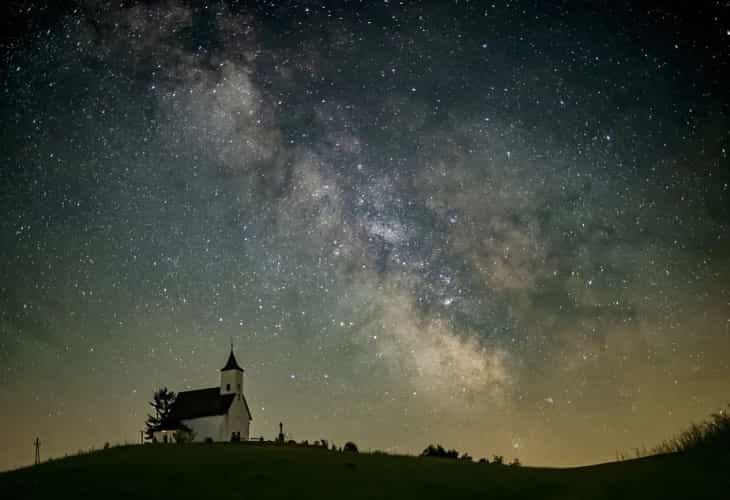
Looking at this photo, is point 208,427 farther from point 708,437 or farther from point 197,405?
point 708,437

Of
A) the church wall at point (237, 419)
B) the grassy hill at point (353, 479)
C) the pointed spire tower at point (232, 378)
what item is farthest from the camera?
the pointed spire tower at point (232, 378)

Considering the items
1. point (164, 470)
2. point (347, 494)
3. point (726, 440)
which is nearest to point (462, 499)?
point (347, 494)

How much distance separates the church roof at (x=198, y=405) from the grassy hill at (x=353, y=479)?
42.9 meters

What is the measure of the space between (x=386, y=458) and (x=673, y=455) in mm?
12454

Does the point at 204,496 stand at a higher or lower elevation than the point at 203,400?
lower

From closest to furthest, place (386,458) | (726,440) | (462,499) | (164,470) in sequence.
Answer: (462,499)
(726,440)
(164,470)
(386,458)

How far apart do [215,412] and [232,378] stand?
18.0ft

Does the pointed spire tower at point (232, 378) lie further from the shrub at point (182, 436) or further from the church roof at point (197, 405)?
Result: the shrub at point (182, 436)

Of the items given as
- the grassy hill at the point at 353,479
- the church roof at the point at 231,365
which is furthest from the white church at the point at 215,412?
the grassy hill at the point at 353,479

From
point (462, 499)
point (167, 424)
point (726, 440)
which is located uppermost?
point (167, 424)

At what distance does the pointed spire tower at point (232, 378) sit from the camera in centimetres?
7662

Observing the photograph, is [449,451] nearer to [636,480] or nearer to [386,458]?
[386,458]

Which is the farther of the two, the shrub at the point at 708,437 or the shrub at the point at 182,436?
the shrub at the point at 182,436

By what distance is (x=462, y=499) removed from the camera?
67.3ft
